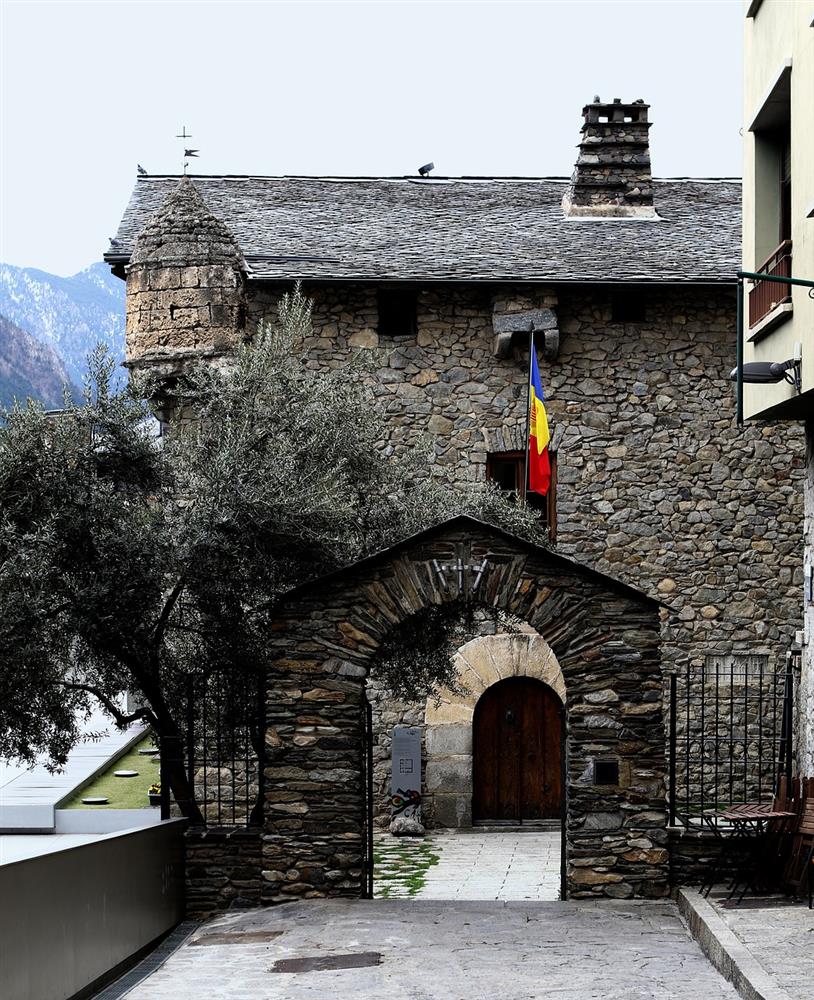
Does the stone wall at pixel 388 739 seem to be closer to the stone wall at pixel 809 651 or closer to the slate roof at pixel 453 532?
the stone wall at pixel 809 651

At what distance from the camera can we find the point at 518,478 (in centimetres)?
1827

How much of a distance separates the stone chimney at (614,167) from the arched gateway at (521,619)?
939 centimetres

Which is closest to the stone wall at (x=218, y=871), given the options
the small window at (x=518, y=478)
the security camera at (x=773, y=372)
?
the security camera at (x=773, y=372)

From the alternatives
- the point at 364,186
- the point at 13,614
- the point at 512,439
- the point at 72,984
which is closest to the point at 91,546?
the point at 13,614

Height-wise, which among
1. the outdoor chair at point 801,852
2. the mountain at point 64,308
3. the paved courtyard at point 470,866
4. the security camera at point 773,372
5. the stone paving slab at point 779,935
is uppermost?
the mountain at point 64,308

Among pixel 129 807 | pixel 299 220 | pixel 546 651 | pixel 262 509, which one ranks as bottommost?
pixel 129 807

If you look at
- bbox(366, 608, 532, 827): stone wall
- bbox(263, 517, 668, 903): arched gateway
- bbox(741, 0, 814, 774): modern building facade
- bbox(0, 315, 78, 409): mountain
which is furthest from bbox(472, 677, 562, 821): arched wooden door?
bbox(0, 315, 78, 409): mountain

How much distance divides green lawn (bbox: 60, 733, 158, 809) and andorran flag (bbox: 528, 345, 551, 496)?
5.11m

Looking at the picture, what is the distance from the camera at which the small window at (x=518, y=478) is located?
59.3 feet

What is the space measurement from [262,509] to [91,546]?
1.27m

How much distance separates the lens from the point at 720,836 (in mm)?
11570

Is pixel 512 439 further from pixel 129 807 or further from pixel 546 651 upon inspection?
pixel 129 807

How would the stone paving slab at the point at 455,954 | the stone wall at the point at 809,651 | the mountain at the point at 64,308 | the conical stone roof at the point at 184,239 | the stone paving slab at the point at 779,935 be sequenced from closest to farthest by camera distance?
1. the stone paving slab at the point at 779,935
2. the stone paving slab at the point at 455,954
3. the stone wall at the point at 809,651
4. the conical stone roof at the point at 184,239
5. the mountain at the point at 64,308

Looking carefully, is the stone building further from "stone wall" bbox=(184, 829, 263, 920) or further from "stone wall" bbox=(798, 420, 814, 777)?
"stone wall" bbox=(184, 829, 263, 920)
